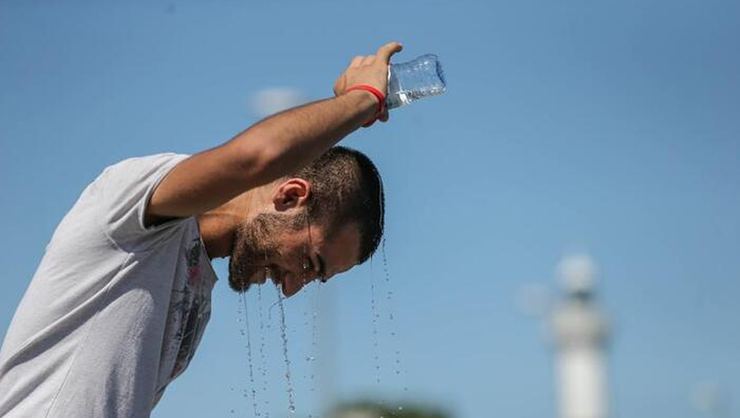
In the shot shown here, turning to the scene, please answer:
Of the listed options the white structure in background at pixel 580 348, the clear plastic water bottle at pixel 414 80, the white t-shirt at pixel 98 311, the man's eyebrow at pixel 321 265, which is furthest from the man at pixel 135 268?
the white structure in background at pixel 580 348

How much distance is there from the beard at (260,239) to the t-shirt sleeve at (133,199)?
0.42 m

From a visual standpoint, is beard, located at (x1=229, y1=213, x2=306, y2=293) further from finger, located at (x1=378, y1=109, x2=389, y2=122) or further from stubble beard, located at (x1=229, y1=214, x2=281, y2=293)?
finger, located at (x1=378, y1=109, x2=389, y2=122)

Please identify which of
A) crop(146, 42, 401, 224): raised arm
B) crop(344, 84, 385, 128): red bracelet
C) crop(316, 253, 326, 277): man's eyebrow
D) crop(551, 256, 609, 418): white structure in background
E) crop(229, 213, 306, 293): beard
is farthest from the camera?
crop(551, 256, 609, 418): white structure in background

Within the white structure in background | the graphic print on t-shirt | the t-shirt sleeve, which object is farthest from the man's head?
the white structure in background

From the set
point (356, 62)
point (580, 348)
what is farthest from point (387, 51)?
point (580, 348)

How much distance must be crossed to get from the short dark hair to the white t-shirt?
0.60 m

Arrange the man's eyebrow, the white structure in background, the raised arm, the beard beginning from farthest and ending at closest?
the white structure in background < the man's eyebrow < the beard < the raised arm

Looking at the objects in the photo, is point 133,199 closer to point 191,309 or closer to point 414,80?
point 191,309

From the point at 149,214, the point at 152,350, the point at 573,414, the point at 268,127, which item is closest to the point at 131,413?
the point at 152,350

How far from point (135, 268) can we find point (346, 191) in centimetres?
87

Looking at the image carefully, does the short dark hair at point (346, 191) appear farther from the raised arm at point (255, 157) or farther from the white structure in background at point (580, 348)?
the white structure in background at point (580, 348)

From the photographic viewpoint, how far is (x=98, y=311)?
14.3 feet

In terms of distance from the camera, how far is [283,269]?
4930mm

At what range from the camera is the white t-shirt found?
14.2ft
